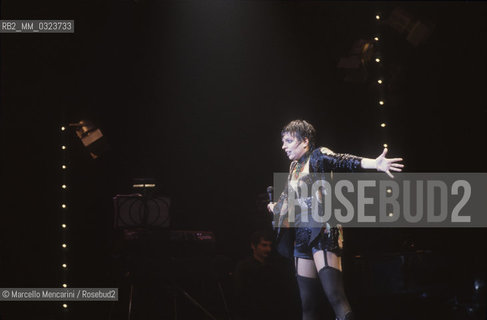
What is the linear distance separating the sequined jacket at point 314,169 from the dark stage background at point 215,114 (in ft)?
5.51

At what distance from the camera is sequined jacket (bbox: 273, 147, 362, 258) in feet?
11.0

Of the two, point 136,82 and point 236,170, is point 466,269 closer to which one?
point 236,170

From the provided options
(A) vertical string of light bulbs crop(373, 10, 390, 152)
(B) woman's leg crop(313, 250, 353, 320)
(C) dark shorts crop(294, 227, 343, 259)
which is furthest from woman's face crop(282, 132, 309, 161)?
(A) vertical string of light bulbs crop(373, 10, 390, 152)

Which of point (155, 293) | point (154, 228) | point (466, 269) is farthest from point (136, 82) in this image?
point (466, 269)

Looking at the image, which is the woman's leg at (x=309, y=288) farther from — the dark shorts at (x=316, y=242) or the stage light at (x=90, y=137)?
the stage light at (x=90, y=137)

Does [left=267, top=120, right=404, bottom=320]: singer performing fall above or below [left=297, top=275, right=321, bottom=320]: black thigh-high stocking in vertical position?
above

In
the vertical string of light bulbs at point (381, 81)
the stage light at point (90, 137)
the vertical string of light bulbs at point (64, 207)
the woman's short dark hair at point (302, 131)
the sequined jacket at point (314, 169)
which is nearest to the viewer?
the sequined jacket at point (314, 169)

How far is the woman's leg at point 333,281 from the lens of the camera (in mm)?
3227

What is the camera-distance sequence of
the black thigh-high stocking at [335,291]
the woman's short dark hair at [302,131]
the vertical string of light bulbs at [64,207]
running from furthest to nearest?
1. the vertical string of light bulbs at [64,207]
2. the woman's short dark hair at [302,131]
3. the black thigh-high stocking at [335,291]

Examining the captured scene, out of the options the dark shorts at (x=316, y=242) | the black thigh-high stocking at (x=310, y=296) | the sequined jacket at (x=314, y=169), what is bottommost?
the black thigh-high stocking at (x=310, y=296)

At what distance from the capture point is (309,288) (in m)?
A: 3.43

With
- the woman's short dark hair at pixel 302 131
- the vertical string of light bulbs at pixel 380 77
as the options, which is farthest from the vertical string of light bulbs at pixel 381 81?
the woman's short dark hair at pixel 302 131

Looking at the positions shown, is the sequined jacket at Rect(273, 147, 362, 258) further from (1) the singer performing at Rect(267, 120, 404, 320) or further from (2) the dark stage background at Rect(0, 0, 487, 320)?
(2) the dark stage background at Rect(0, 0, 487, 320)

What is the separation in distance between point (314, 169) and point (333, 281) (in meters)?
0.76
